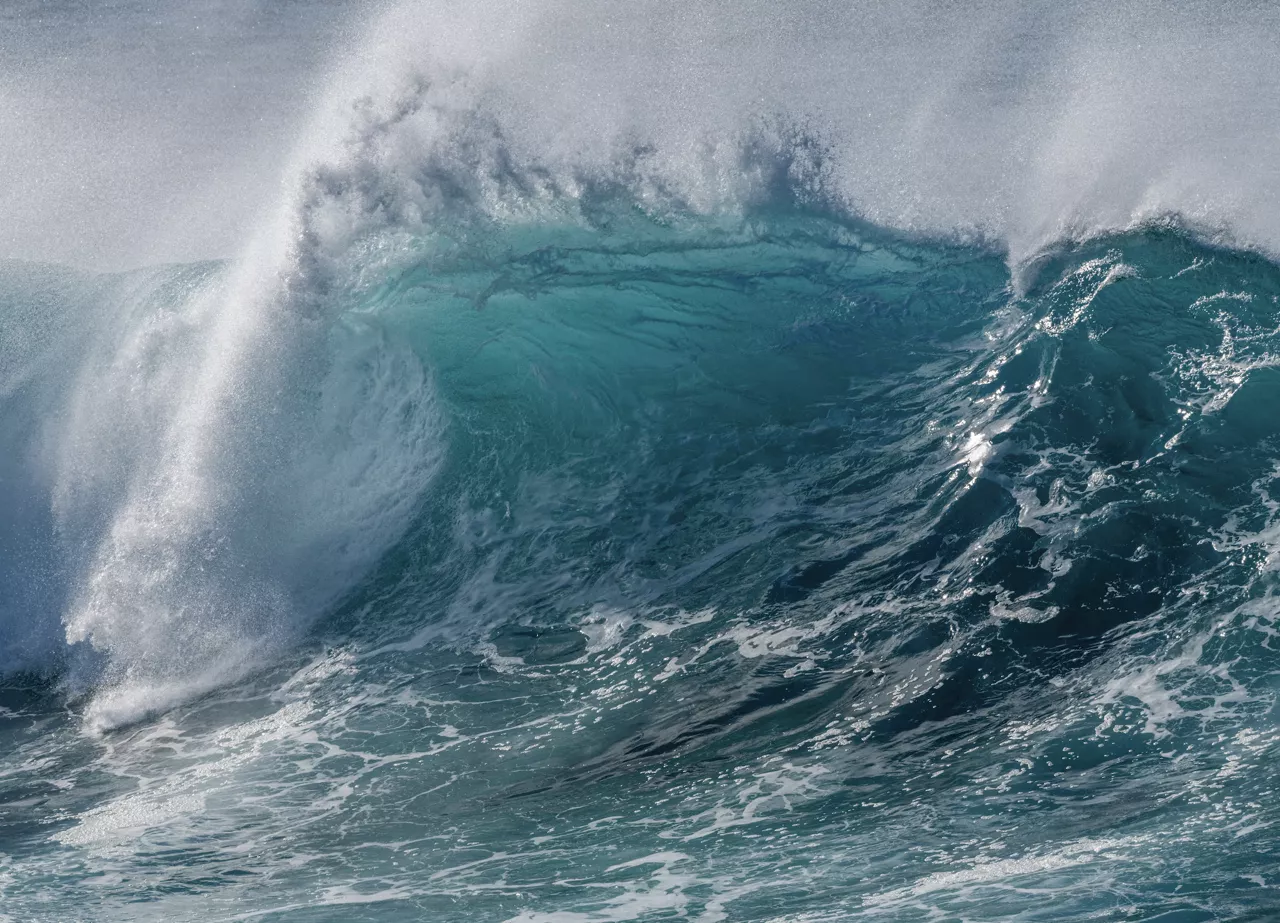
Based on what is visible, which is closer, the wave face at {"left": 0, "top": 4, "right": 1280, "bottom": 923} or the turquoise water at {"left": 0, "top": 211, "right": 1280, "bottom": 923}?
the turquoise water at {"left": 0, "top": 211, "right": 1280, "bottom": 923}

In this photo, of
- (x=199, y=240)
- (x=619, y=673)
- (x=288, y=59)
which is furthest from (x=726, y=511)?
(x=288, y=59)

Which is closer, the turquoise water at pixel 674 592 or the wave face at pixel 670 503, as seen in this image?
the turquoise water at pixel 674 592

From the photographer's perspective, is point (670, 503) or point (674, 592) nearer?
point (674, 592)

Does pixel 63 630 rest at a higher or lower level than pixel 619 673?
higher

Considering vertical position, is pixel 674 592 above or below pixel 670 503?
below

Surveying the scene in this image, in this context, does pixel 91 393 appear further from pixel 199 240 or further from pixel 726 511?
pixel 726 511
